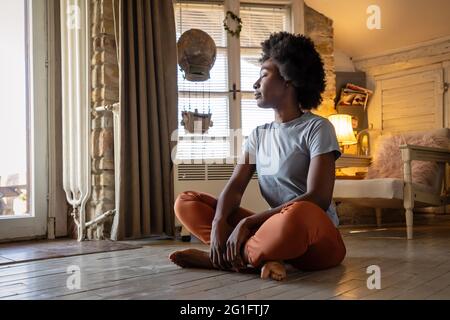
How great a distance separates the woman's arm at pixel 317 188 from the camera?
1.65m

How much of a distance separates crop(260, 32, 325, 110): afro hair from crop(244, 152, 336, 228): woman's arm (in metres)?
0.36

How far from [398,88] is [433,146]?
4.23ft

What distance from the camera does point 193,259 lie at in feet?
6.04

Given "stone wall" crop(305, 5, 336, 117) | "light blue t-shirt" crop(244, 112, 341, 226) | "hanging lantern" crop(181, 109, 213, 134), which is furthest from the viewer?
"stone wall" crop(305, 5, 336, 117)

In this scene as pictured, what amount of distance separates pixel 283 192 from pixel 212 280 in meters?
0.48

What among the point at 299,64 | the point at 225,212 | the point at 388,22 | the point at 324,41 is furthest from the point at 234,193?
the point at 388,22

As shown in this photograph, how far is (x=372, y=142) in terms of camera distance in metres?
4.67

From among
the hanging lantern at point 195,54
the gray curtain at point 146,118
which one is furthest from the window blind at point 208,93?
the gray curtain at point 146,118

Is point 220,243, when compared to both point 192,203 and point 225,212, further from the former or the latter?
point 192,203

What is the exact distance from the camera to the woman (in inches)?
61.9

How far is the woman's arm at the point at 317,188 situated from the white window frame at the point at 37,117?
2145 millimetres

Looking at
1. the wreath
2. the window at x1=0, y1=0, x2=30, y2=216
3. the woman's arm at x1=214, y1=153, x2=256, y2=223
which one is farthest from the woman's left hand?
the wreath

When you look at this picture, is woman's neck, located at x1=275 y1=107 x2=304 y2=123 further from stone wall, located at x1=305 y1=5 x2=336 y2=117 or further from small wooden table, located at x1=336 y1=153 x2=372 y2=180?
stone wall, located at x1=305 y1=5 x2=336 y2=117
